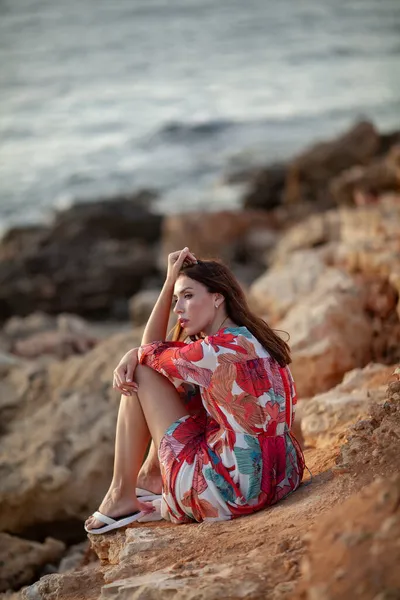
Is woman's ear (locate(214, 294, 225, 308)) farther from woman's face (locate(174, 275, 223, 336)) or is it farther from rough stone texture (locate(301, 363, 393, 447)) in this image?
rough stone texture (locate(301, 363, 393, 447))

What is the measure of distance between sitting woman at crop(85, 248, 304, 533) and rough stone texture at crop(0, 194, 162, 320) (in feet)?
29.0

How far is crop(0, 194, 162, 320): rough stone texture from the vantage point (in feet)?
40.8

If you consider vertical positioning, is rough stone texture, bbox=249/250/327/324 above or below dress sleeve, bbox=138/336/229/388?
below

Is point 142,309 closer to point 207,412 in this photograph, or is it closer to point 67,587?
point 207,412

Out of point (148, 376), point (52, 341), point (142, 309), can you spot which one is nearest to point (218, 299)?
point (148, 376)

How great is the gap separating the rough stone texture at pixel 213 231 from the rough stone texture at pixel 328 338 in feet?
26.0

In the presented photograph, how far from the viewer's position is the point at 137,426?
350 centimetres

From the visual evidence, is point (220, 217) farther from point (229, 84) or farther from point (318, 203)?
point (229, 84)

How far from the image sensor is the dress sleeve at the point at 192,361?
3.29m

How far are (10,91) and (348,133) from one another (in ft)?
41.6

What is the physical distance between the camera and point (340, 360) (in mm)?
5344

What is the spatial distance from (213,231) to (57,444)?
30.7ft

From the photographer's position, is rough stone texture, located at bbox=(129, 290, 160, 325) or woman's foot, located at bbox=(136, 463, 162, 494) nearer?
woman's foot, located at bbox=(136, 463, 162, 494)

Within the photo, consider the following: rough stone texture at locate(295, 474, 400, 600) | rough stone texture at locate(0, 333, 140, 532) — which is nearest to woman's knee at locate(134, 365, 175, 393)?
Answer: rough stone texture at locate(295, 474, 400, 600)
